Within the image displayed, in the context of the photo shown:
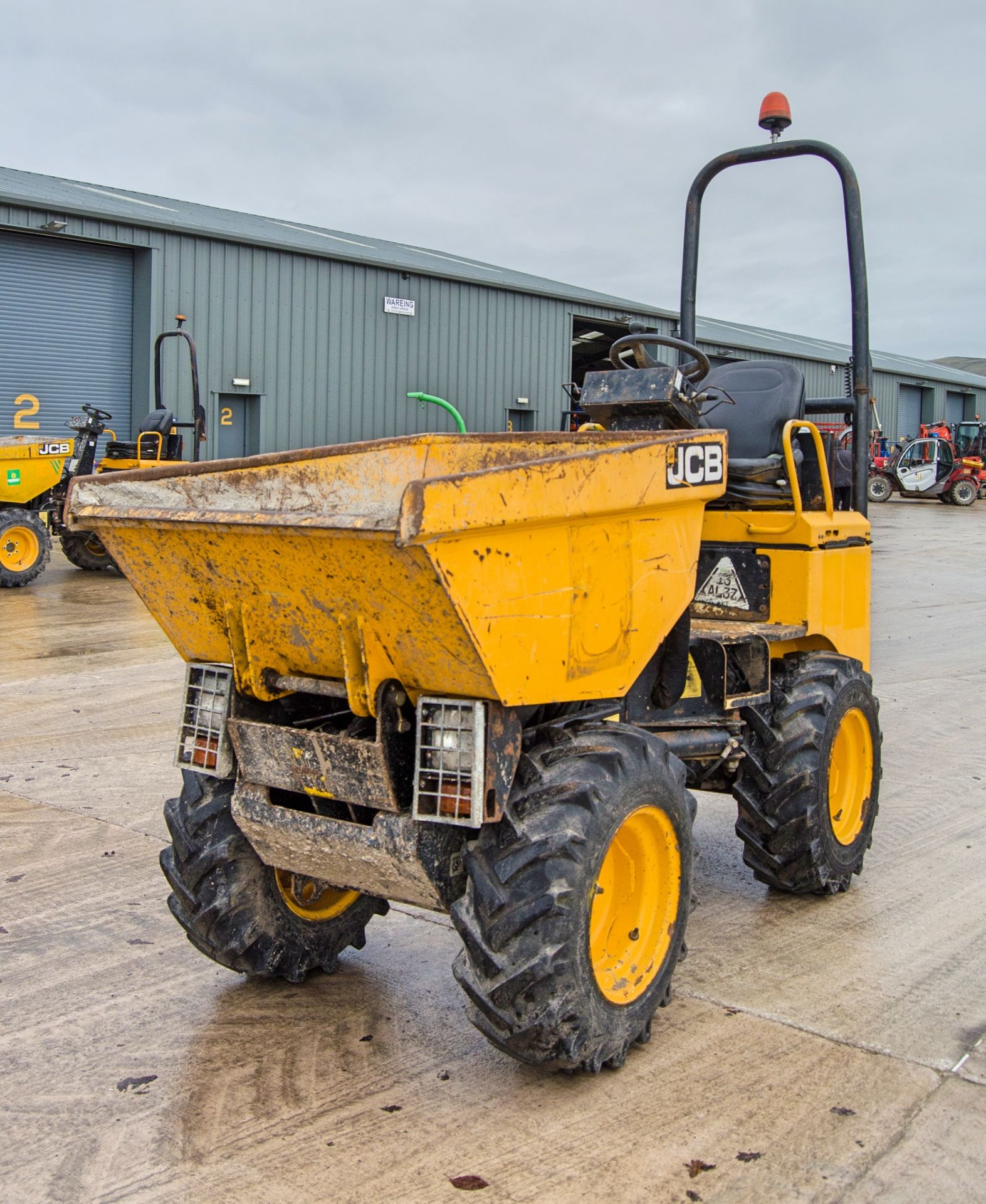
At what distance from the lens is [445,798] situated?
9.66 ft

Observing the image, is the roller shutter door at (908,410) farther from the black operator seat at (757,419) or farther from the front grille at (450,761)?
the front grille at (450,761)

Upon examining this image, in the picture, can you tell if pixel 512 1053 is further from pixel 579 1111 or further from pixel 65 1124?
pixel 65 1124

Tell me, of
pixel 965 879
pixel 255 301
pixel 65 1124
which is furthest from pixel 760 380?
pixel 255 301

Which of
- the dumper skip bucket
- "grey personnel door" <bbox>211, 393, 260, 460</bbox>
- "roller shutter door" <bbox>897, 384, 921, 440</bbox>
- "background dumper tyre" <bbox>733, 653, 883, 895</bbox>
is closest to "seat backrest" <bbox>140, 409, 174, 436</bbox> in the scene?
"grey personnel door" <bbox>211, 393, 260, 460</bbox>

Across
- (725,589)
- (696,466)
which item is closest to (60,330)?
(725,589)

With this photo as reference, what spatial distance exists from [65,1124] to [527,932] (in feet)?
3.94

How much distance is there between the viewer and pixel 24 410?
18422mm

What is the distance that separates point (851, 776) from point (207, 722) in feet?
8.37

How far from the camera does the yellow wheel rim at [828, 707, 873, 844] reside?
4.67 metres

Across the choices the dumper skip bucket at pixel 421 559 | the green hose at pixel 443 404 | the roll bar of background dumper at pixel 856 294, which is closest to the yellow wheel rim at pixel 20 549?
the green hose at pixel 443 404

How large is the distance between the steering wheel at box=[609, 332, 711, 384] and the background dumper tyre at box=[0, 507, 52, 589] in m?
9.98

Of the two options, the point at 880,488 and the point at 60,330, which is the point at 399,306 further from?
the point at 880,488

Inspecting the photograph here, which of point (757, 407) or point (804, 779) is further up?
point (757, 407)

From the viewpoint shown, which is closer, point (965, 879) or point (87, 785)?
point (965, 879)
